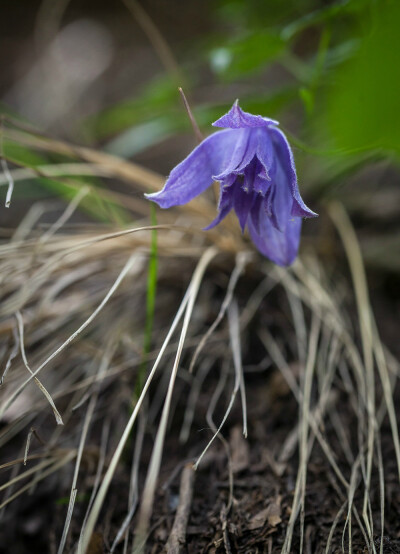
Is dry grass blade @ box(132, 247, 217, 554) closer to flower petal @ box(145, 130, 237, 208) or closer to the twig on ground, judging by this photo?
the twig on ground

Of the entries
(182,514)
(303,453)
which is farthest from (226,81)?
(182,514)

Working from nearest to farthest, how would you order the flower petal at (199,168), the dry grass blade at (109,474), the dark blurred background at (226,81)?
1. the dry grass blade at (109,474)
2. the dark blurred background at (226,81)
3. the flower petal at (199,168)

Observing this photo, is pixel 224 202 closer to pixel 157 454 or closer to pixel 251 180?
pixel 251 180

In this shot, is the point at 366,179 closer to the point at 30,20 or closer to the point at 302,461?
the point at 302,461

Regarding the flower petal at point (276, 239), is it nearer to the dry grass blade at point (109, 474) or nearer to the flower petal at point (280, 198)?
the flower petal at point (280, 198)

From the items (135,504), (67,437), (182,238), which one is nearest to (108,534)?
(135,504)

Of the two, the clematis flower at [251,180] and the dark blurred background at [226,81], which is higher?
the dark blurred background at [226,81]

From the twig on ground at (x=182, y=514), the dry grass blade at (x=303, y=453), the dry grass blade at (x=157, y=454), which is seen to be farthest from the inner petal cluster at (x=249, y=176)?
A: the twig on ground at (x=182, y=514)
